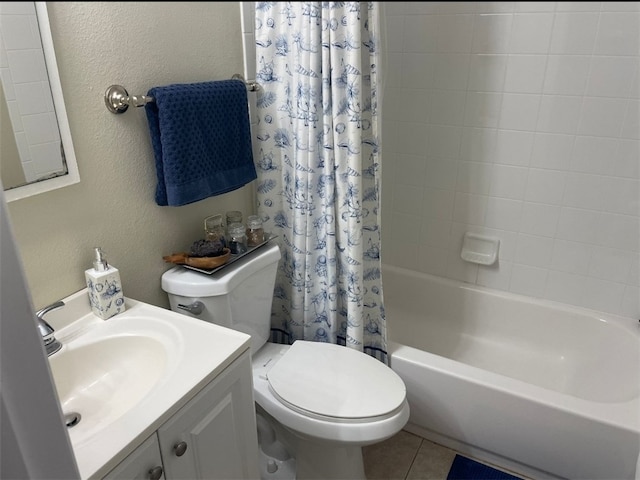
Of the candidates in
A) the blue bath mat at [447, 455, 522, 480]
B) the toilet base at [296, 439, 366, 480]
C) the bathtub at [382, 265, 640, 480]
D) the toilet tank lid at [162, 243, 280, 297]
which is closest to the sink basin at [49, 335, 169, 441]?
the toilet tank lid at [162, 243, 280, 297]

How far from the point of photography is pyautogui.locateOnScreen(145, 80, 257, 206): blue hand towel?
119 centimetres

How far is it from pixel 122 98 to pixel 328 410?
947mm

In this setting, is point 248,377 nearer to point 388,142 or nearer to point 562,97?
point 388,142

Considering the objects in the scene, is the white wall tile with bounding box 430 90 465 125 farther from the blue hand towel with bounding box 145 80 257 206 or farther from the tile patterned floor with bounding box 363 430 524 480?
the tile patterned floor with bounding box 363 430 524 480

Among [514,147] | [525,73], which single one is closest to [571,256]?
[514,147]

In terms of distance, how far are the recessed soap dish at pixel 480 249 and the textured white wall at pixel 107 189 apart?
1257mm

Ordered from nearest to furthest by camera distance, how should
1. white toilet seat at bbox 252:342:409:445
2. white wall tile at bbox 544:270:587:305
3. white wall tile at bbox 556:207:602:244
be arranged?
white toilet seat at bbox 252:342:409:445, white wall tile at bbox 556:207:602:244, white wall tile at bbox 544:270:587:305

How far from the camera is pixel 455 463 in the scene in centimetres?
176

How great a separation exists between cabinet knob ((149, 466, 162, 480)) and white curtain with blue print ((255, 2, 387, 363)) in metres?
0.75

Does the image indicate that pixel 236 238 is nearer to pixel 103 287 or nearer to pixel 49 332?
pixel 103 287

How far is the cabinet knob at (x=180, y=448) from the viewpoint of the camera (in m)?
1.05

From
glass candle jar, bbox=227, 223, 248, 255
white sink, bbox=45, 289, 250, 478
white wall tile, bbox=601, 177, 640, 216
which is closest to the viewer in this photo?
white sink, bbox=45, 289, 250, 478

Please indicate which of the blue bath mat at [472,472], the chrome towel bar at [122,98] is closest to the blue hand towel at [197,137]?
the chrome towel bar at [122,98]

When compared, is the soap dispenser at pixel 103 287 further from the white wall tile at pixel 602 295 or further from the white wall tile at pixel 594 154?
the white wall tile at pixel 602 295
